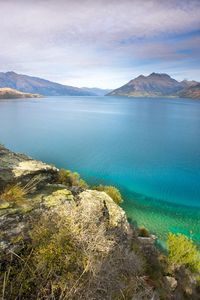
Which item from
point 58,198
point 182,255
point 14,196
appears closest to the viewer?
point 14,196

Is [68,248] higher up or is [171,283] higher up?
[68,248]

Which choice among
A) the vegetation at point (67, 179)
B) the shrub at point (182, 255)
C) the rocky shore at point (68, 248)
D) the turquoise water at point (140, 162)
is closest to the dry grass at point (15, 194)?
the rocky shore at point (68, 248)

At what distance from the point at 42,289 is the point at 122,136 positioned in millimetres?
108450

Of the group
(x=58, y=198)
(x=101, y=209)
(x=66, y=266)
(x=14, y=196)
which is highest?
(x=14, y=196)

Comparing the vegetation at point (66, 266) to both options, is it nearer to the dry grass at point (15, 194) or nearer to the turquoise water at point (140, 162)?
the dry grass at point (15, 194)

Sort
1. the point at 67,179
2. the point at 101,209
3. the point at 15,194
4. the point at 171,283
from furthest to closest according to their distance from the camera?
the point at 67,179 → the point at 171,283 → the point at 101,209 → the point at 15,194

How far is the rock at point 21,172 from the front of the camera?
1809 centimetres

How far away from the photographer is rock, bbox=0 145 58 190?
712 inches

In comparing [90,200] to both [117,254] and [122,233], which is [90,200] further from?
[117,254]

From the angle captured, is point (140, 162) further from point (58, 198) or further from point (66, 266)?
point (66, 266)

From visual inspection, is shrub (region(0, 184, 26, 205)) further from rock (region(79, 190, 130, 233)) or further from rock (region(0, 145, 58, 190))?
rock (region(79, 190, 130, 233))

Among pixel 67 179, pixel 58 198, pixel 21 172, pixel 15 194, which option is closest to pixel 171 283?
pixel 58 198

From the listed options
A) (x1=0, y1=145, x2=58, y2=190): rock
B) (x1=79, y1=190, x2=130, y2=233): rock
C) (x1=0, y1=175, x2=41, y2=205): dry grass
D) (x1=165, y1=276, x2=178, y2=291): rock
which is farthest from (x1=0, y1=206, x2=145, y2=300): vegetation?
(x1=165, y1=276, x2=178, y2=291): rock

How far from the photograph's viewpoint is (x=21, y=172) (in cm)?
1945
